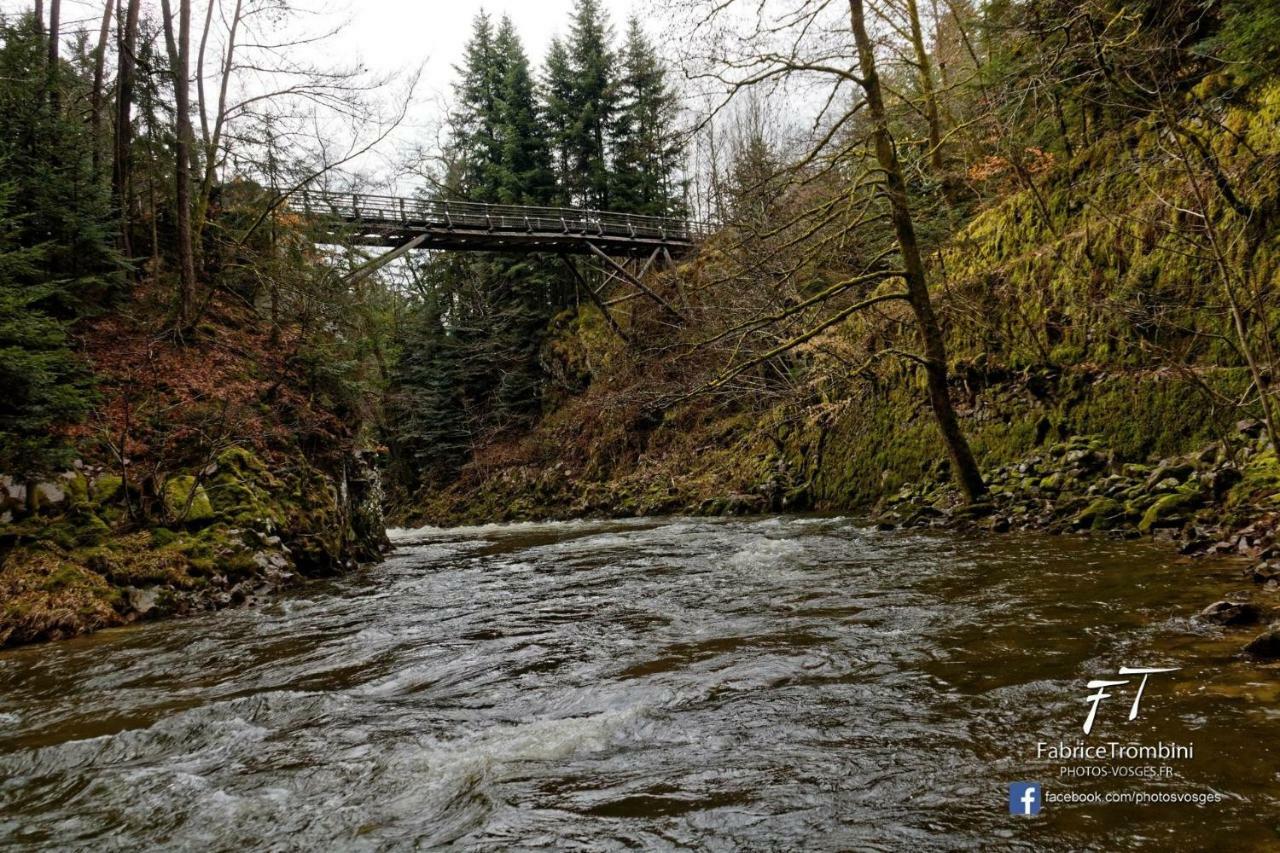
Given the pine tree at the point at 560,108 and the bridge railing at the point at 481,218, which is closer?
the bridge railing at the point at 481,218

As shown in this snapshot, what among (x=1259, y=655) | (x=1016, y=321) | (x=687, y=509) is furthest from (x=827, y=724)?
(x=687, y=509)

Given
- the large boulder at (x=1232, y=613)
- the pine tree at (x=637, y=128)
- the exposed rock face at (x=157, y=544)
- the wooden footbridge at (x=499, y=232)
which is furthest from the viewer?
the pine tree at (x=637, y=128)

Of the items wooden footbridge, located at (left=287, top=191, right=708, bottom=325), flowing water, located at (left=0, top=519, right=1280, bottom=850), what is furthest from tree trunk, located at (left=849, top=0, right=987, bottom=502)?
wooden footbridge, located at (left=287, top=191, right=708, bottom=325)

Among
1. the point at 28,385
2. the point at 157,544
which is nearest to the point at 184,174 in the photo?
the point at 28,385

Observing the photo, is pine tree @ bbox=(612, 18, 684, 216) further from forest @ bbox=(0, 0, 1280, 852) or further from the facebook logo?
the facebook logo

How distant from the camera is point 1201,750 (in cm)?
216

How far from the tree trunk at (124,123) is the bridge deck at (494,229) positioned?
3.53 meters

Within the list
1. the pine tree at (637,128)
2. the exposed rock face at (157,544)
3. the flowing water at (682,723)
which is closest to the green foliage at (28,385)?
the exposed rock face at (157,544)

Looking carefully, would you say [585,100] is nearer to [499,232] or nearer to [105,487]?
[499,232]

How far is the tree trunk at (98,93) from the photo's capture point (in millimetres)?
11445

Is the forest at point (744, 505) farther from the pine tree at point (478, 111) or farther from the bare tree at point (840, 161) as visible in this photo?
the pine tree at point (478, 111)

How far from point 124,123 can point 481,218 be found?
10366mm

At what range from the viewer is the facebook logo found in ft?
6.46

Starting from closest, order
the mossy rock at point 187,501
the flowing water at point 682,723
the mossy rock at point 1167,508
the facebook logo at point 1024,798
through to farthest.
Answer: the facebook logo at point 1024,798, the flowing water at point 682,723, the mossy rock at point 1167,508, the mossy rock at point 187,501
